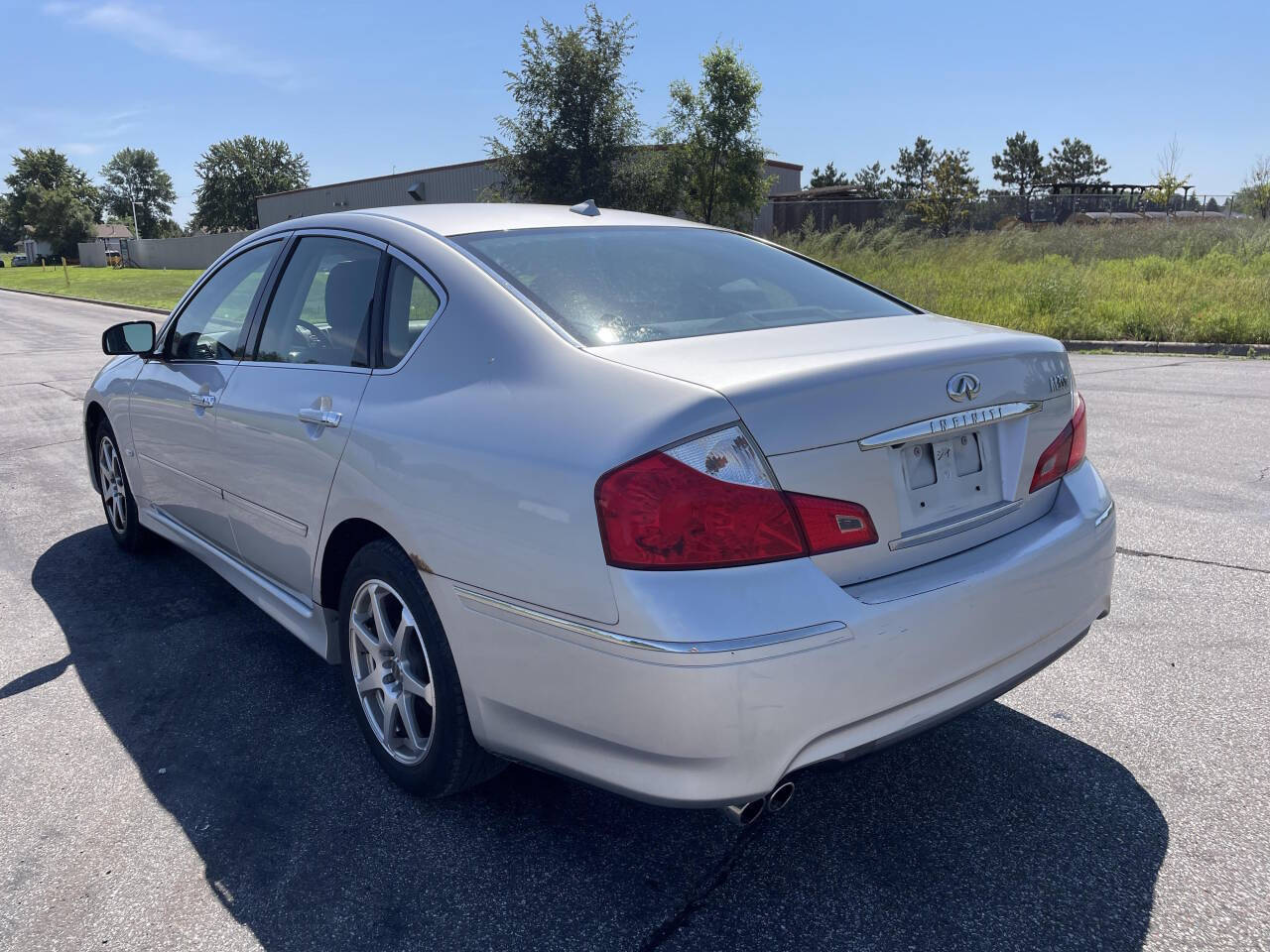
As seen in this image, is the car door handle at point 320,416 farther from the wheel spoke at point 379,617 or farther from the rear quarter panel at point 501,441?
the wheel spoke at point 379,617

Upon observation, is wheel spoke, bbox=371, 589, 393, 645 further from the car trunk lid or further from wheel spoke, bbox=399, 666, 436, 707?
the car trunk lid

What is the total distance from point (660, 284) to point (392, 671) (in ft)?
4.50

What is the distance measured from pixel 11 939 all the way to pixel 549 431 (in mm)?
1710

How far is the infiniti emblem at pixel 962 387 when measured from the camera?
90.3 inches

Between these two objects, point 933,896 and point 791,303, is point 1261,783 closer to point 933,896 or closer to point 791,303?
point 933,896

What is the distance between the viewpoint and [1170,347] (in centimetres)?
1391

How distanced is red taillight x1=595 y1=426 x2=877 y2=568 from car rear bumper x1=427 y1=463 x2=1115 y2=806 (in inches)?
1.7

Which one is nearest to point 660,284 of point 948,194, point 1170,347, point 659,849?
point 659,849

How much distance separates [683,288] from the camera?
9.62ft

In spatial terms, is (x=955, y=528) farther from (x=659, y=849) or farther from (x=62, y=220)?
(x=62, y=220)

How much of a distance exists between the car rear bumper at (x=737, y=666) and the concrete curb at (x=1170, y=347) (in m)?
12.2

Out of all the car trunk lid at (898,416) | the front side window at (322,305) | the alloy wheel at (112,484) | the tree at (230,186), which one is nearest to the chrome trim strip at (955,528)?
the car trunk lid at (898,416)

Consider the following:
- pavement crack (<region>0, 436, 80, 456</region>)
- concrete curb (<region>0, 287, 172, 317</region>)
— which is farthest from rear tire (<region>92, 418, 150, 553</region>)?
concrete curb (<region>0, 287, 172, 317</region>)


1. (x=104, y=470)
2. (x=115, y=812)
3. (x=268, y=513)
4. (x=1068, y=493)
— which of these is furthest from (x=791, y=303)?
(x=104, y=470)
